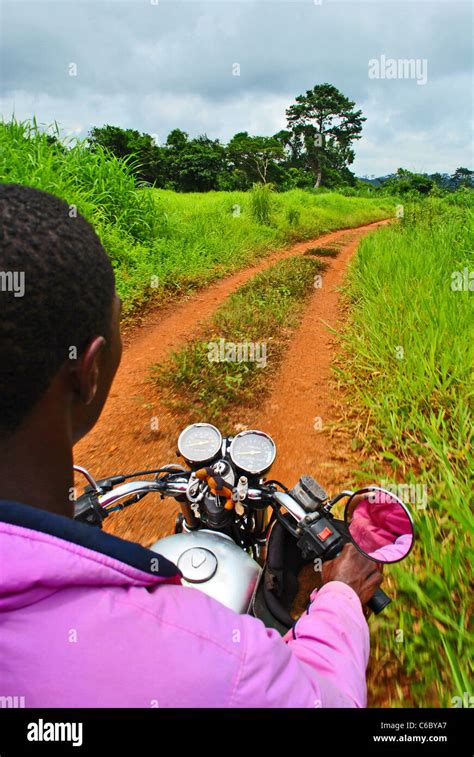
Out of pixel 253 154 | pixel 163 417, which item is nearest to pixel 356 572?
pixel 163 417

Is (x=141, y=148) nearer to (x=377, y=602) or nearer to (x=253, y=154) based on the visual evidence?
(x=253, y=154)

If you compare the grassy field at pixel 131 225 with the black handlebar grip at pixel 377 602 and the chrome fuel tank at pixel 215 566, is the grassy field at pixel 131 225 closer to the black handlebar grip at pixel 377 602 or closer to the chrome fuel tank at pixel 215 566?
the chrome fuel tank at pixel 215 566

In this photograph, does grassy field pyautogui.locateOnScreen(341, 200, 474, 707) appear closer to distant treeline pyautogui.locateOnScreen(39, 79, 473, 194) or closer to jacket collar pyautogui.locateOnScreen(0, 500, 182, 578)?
jacket collar pyautogui.locateOnScreen(0, 500, 182, 578)

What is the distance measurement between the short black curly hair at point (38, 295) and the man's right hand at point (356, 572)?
3.18 feet

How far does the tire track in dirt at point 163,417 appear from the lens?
2355 millimetres

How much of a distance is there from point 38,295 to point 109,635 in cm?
54

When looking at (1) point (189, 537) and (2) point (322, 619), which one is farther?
(1) point (189, 537)

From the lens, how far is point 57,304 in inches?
26.2

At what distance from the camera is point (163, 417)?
3092 millimetres

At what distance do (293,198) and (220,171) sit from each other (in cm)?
1169

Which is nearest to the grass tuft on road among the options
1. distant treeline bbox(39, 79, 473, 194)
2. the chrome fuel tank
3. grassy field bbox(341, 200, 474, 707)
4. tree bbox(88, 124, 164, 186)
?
grassy field bbox(341, 200, 474, 707)

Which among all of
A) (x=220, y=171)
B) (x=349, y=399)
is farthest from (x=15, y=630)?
(x=220, y=171)
